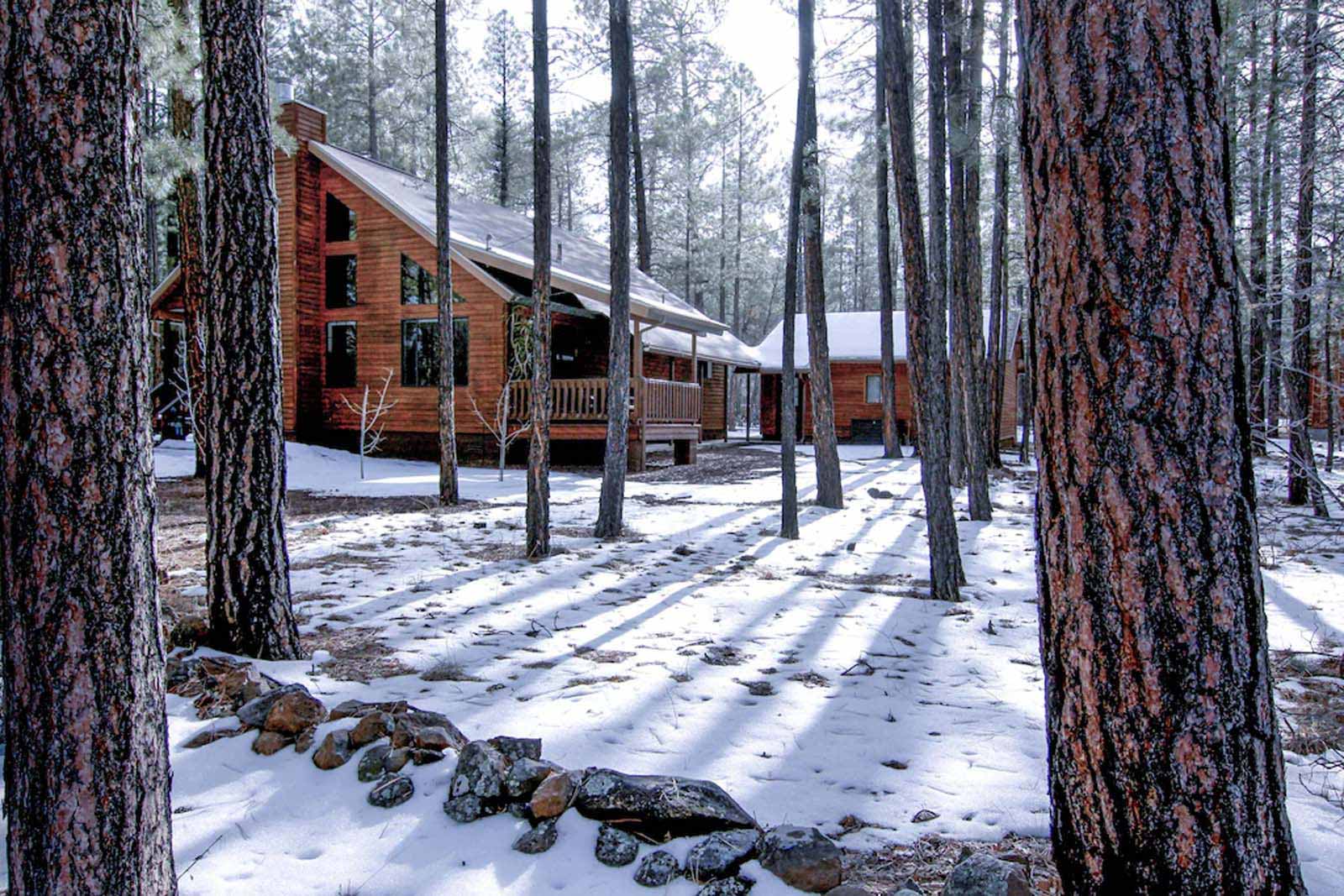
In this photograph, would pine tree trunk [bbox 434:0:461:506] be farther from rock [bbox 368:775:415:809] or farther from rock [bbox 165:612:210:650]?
rock [bbox 368:775:415:809]

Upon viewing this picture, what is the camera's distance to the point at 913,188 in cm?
581

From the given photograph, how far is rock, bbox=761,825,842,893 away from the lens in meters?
2.13

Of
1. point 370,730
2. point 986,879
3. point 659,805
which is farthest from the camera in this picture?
point 370,730

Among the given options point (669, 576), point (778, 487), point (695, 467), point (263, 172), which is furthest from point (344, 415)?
point (263, 172)

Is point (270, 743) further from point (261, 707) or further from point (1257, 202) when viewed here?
point (1257, 202)

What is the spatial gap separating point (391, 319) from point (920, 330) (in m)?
13.7

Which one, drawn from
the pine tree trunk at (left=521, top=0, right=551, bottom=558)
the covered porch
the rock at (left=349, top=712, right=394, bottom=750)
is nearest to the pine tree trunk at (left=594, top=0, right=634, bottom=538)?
the pine tree trunk at (left=521, top=0, right=551, bottom=558)

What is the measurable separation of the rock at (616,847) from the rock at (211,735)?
1624 millimetres

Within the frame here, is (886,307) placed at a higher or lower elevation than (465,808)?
higher

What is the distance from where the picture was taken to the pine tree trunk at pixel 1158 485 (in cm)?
155

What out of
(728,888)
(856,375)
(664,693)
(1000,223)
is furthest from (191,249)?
(856,375)

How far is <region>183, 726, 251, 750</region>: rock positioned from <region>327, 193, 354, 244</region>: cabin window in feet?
53.6

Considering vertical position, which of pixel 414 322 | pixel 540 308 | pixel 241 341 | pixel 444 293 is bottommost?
pixel 241 341

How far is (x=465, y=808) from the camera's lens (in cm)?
256
